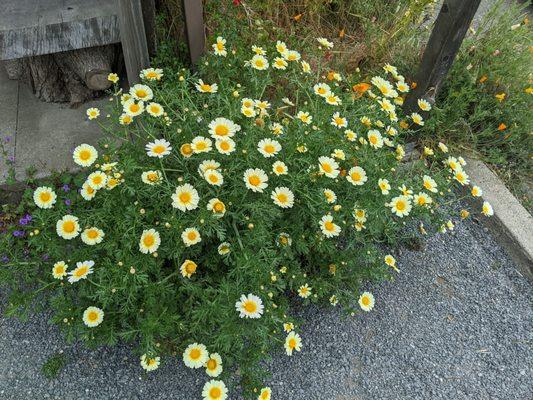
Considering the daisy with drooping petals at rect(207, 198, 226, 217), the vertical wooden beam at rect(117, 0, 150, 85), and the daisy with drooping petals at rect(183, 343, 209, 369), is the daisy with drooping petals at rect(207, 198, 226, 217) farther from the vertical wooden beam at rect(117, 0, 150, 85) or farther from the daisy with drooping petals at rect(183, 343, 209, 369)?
the vertical wooden beam at rect(117, 0, 150, 85)

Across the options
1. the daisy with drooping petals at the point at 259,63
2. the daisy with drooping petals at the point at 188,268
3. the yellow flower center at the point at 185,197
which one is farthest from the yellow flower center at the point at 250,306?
the daisy with drooping petals at the point at 259,63

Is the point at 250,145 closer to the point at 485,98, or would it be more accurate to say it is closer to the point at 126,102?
the point at 126,102

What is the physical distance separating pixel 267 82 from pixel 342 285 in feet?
3.49

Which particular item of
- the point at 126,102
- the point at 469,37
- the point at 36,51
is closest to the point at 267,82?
the point at 126,102

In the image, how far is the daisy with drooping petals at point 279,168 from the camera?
6.18 feet

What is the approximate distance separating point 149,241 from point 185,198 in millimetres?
221

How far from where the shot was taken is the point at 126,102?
6.59 ft

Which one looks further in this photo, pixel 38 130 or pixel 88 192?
pixel 38 130

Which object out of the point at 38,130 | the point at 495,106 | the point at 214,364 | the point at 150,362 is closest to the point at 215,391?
the point at 214,364

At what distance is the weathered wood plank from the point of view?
244cm

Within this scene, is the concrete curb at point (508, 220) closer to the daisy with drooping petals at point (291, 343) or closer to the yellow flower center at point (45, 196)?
the daisy with drooping petals at point (291, 343)

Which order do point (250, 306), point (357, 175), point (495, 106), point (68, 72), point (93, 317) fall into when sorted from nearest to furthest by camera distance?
point (250, 306), point (93, 317), point (357, 175), point (68, 72), point (495, 106)

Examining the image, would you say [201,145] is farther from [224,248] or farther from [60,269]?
[60,269]

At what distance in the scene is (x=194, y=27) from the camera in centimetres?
241
